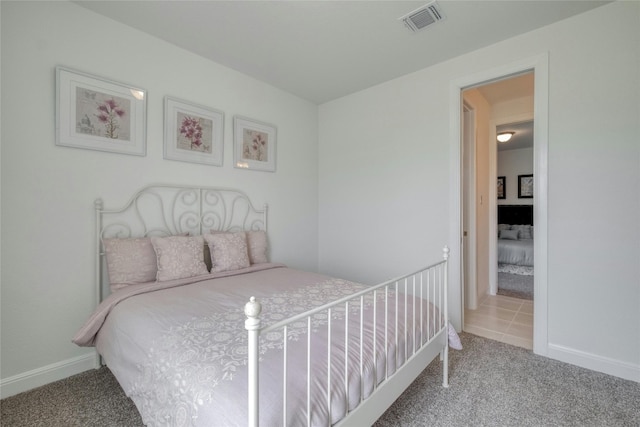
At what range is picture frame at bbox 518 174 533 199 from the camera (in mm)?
6484

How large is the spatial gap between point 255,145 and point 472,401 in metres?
2.90

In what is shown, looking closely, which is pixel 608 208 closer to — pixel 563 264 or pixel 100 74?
pixel 563 264

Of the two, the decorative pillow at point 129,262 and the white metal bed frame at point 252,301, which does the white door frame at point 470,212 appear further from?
the decorative pillow at point 129,262

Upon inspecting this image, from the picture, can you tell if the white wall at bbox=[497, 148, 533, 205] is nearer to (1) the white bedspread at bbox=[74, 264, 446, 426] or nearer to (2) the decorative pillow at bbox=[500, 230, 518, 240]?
(2) the decorative pillow at bbox=[500, 230, 518, 240]

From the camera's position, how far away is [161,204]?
246 cm

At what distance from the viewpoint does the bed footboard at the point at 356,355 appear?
901 mm

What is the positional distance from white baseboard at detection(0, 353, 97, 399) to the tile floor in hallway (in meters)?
3.24

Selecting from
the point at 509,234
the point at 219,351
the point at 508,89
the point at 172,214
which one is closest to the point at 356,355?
the point at 219,351

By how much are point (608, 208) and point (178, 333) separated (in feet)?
9.49

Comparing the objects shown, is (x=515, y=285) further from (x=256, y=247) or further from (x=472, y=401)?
(x=256, y=247)

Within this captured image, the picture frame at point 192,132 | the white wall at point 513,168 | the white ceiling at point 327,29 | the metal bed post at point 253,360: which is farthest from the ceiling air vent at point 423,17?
the white wall at point 513,168

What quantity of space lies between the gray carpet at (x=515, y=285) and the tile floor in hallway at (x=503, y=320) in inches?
8.9

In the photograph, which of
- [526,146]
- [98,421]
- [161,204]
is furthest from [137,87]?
[526,146]

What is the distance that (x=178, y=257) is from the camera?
2.18m
